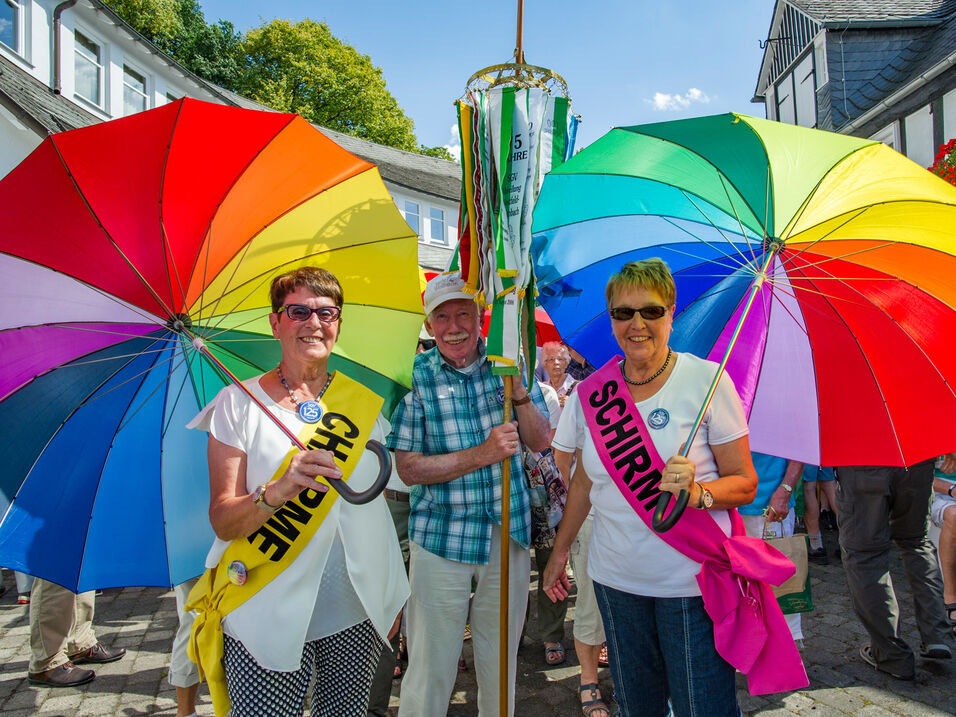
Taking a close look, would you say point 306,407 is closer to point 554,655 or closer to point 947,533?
point 554,655

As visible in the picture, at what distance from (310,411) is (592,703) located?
2.45m

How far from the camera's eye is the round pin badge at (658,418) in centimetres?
238

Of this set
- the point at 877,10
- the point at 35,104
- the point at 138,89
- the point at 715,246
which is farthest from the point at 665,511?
the point at 877,10

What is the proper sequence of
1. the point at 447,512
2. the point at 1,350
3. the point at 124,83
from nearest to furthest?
the point at 1,350 → the point at 447,512 → the point at 124,83

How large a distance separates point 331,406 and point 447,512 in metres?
0.77

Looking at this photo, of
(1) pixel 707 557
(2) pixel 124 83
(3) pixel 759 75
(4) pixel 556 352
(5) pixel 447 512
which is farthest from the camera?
(3) pixel 759 75

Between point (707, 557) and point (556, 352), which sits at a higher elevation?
point (556, 352)

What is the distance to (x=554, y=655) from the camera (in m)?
4.39

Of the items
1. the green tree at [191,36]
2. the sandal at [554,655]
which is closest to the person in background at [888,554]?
the sandal at [554,655]

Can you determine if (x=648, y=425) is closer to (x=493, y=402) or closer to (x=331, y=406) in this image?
(x=493, y=402)

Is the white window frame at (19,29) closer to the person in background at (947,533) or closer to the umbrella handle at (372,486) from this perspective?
the umbrella handle at (372,486)

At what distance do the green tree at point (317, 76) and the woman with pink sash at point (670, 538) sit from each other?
110 ft

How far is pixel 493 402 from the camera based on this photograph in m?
2.93

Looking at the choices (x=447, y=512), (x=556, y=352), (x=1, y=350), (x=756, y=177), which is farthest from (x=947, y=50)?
(x=1, y=350)
